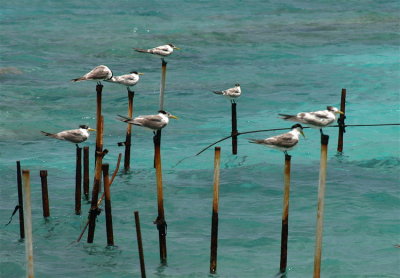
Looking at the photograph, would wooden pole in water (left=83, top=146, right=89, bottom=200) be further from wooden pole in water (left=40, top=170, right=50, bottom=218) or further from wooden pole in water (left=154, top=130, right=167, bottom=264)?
wooden pole in water (left=154, top=130, right=167, bottom=264)

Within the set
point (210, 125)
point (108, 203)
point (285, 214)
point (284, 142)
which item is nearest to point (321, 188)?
point (285, 214)

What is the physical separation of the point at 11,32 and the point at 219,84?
1797 centimetres

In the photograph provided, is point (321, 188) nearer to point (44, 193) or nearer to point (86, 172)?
point (44, 193)

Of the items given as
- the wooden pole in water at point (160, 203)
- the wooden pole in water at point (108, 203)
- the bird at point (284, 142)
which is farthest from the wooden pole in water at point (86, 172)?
the bird at point (284, 142)

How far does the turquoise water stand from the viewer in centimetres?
1794

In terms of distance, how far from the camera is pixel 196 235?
19.1 metres

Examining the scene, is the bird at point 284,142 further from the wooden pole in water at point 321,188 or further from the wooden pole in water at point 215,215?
the wooden pole in water at point 321,188

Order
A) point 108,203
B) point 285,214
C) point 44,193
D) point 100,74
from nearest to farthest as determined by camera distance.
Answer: point 285,214 < point 108,203 < point 44,193 < point 100,74

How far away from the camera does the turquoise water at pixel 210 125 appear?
17.9 metres

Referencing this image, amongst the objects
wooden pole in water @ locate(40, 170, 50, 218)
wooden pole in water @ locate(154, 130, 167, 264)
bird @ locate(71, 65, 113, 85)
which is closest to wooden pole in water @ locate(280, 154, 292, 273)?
wooden pole in water @ locate(154, 130, 167, 264)

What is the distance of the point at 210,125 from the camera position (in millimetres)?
31188

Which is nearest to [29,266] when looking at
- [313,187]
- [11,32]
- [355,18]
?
[313,187]

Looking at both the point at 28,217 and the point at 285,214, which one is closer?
the point at 28,217

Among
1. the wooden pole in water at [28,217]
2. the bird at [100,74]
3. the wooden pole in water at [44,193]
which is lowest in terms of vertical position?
the wooden pole in water at [44,193]
